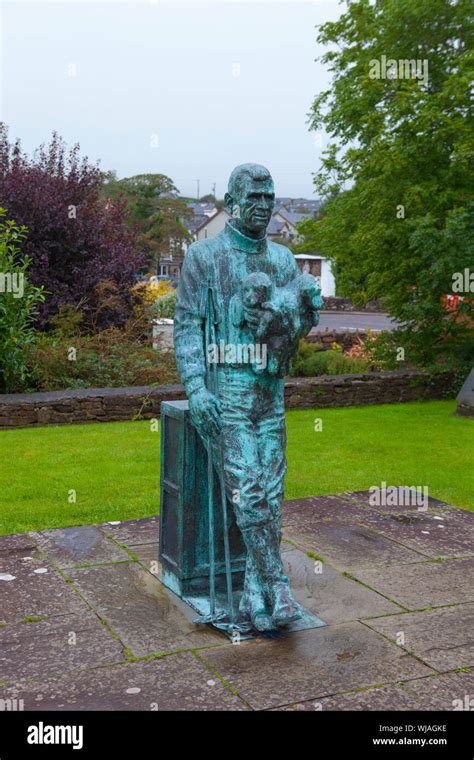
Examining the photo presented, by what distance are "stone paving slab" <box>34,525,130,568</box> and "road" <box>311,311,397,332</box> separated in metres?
26.2

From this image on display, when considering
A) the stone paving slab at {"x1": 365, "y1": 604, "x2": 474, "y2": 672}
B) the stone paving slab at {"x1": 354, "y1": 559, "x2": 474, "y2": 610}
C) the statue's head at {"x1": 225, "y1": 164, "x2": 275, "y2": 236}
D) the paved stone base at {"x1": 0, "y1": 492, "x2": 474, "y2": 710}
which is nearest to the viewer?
the paved stone base at {"x1": 0, "y1": 492, "x2": 474, "y2": 710}

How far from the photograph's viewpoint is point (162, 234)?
4459 centimetres

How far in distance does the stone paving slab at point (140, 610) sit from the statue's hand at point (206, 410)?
113cm

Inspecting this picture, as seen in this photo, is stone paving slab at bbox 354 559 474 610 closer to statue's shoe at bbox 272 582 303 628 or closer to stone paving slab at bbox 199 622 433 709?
stone paving slab at bbox 199 622 433 709

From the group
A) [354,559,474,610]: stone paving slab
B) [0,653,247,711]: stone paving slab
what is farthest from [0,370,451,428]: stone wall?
A: [0,653,247,711]: stone paving slab

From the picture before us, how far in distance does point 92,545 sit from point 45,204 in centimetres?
1089

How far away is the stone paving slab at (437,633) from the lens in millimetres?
4418

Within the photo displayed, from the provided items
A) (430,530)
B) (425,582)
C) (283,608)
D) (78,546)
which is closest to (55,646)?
(283,608)

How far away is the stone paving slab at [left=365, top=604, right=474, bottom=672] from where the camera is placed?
4.42m

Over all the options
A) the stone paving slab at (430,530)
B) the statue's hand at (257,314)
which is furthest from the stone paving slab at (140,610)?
the stone paving slab at (430,530)

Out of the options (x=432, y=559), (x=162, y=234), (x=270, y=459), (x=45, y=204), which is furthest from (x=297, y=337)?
(x=162, y=234)

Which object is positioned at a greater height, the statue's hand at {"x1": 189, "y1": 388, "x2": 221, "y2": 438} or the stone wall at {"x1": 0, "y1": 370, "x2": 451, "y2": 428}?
the statue's hand at {"x1": 189, "y1": 388, "x2": 221, "y2": 438}

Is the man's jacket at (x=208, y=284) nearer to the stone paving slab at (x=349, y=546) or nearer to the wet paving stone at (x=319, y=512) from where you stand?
the stone paving slab at (x=349, y=546)

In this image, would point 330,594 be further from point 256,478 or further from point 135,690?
point 135,690
